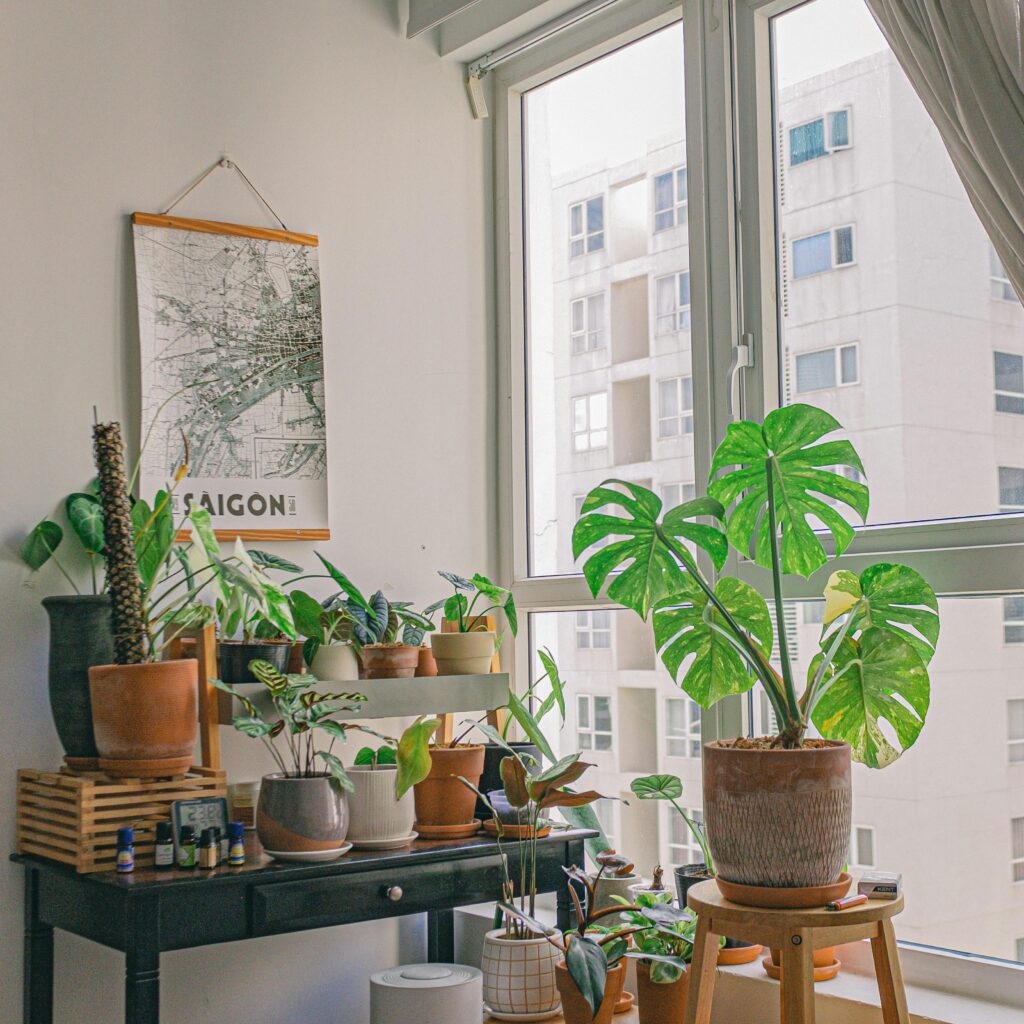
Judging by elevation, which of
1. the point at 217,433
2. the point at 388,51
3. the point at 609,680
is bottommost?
the point at 609,680

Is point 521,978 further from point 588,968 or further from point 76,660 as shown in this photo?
point 76,660

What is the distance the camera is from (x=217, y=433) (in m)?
2.59

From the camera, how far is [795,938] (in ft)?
5.53

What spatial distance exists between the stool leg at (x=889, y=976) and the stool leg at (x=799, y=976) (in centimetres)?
14

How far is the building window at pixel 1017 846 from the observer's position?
78.0 inches

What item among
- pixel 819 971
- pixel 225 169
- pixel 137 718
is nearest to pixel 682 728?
pixel 819 971

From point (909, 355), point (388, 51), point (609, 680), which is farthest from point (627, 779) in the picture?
point (388, 51)

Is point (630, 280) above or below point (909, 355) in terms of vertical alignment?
above

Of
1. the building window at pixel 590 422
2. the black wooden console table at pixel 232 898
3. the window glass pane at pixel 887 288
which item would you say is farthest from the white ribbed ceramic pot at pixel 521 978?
the building window at pixel 590 422

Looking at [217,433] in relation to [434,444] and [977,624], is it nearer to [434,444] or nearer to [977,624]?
[434,444]

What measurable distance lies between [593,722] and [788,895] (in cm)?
109

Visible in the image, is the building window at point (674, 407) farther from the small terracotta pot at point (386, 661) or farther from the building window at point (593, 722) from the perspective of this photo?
the small terracotta pot at point (386, 661)

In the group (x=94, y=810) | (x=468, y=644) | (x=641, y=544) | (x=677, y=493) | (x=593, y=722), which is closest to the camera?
(x=641, y=544)

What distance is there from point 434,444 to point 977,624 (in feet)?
4.46
